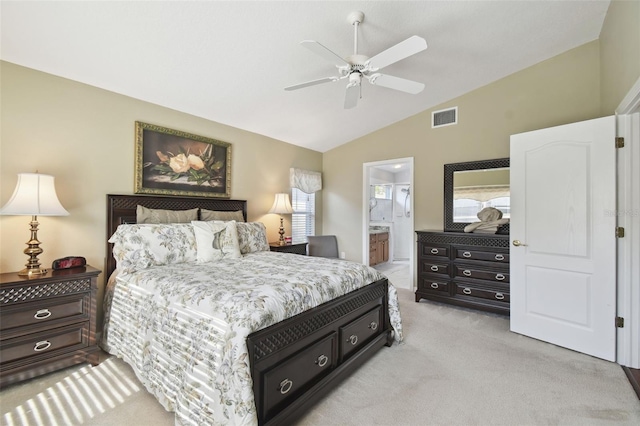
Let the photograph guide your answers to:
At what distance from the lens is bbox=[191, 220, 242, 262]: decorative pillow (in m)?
2.84

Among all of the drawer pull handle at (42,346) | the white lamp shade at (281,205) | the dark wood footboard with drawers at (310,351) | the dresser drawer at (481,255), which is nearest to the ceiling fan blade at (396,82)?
the dark wood footboard with drawers at (310,351)

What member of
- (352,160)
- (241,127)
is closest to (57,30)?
(241,127)

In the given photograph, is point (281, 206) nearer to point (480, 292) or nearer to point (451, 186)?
point (451, 186)

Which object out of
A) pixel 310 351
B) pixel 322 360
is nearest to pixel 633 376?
pixel 322 360

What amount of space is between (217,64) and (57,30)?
46.8 inches

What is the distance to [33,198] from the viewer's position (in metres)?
2.27

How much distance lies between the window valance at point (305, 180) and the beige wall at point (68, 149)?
2005 mm

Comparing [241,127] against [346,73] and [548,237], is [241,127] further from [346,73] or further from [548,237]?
[548,237]

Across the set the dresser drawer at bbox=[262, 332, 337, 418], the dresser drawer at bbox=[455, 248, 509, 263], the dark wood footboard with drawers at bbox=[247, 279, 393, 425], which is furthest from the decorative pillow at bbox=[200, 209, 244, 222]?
the dresser drawer at bbox=[455, 248, 509, 263]

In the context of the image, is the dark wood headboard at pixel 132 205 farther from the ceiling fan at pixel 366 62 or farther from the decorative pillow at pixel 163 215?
the ceiling fan at pixel 366 62

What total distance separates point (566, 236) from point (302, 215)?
389 cm

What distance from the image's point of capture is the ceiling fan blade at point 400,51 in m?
1.90

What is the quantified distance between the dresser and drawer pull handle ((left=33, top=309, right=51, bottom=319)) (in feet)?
13.2

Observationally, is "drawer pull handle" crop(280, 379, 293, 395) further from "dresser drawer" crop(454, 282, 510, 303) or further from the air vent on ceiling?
the air vent on ceiling
